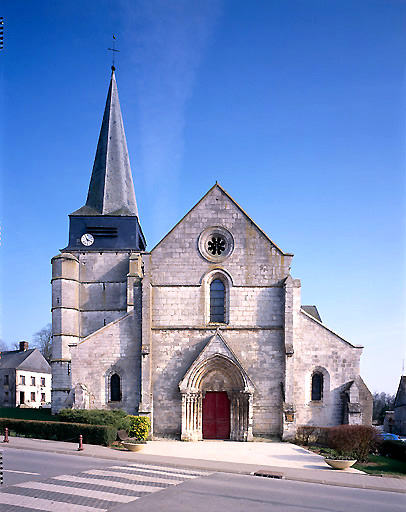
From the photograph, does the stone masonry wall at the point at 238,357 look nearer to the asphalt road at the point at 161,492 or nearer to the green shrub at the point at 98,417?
the green shrub at the point at 98,417

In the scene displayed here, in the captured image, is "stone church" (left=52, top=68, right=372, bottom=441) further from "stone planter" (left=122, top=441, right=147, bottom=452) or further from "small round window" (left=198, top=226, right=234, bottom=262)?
"stone planter" (left=122, top=441, right=147, bottom=452)

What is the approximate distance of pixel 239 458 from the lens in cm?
→ 1647

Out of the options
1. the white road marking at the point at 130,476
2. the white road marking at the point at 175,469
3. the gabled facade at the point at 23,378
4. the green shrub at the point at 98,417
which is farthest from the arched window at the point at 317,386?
the gabled facade at the point at 23,378

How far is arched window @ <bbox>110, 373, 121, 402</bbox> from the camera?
22281 mm

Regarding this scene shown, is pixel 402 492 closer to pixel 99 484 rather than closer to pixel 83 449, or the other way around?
pixel 99 484

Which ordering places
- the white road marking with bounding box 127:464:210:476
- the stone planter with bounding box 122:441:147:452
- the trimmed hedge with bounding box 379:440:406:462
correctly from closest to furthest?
the white road marking with bounding box 127:464:210:476 < the stone planter with bounding box 122:441:147:452 < the trimmed hedge with bounding box 379:440:406:462

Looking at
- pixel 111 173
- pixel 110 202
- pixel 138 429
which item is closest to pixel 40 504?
pixel 138 429

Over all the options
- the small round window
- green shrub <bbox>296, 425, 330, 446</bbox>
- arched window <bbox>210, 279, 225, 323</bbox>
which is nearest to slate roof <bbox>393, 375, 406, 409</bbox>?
green shrub <bbox>296, 425, 330, 446</bbox>

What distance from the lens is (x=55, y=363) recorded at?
2847 centimetres

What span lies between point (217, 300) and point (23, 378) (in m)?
36.2

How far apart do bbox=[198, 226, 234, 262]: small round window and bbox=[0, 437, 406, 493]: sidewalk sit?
28.0ft

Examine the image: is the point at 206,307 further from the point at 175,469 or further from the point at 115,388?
the point at 175,469

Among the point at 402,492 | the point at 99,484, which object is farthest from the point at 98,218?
the point at 402,492

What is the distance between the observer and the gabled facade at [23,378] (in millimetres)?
49688
